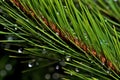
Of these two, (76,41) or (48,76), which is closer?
(76,41)

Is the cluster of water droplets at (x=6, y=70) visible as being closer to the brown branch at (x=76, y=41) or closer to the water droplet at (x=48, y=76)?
the water droplet at (x=48, y=76)

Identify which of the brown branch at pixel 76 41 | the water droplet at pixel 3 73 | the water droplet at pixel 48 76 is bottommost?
the water droplet at pixel 48 76

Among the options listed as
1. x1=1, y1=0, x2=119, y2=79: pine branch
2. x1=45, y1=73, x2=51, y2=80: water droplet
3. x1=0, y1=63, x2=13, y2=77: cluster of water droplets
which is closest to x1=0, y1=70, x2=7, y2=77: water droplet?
x1=0, y1=63, x2=13, y2=77: cluster of water droplets

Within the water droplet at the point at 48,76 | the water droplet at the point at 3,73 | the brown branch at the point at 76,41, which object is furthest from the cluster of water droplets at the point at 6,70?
the brown branch at the point at 76,41

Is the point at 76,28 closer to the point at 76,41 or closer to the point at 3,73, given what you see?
the point at 76,41

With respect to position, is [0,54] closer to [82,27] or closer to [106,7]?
[106,7]

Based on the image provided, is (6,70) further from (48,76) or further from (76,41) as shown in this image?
(76,41)

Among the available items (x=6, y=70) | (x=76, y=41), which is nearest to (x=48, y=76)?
(x=6, y=70)

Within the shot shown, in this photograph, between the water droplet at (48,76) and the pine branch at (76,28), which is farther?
the water droplet at (48,76)

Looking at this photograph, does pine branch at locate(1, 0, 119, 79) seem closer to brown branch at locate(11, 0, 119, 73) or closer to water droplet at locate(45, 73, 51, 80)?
brown branch at locate(11, 0, 119, 73)

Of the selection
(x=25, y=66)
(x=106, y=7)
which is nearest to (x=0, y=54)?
(x=25, y=66)

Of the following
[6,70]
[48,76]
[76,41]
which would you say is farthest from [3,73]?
[76,41]
